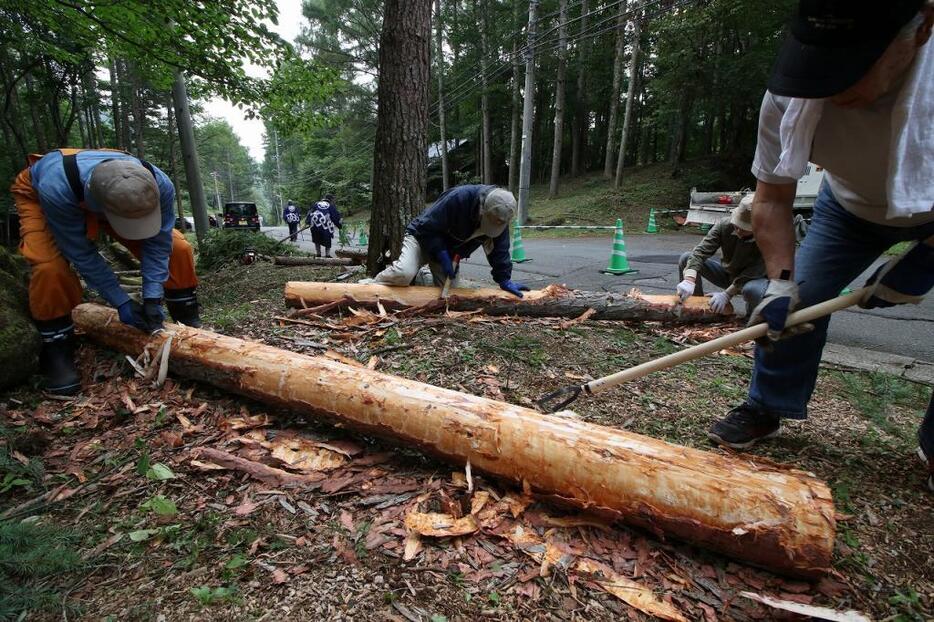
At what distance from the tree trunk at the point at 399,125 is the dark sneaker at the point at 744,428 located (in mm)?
3714

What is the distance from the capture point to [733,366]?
3014mm

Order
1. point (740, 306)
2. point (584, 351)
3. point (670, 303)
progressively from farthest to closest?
point (740, 306) < point (670, 303) < point (584, 351)

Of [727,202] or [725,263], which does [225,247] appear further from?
[727,202]

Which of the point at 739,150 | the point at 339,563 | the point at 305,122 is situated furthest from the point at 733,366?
the point at 739,150

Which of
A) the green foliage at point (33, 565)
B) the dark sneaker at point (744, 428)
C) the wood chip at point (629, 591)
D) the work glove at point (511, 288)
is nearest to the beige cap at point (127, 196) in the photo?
the green foliage at point (33, 565)

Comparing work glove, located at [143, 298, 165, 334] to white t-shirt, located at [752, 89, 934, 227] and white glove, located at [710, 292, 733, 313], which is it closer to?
white t-shirt, located at [752, 89, 934, 227]

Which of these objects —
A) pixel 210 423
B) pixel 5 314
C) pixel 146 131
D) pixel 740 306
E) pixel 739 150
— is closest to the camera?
pixel 210 423

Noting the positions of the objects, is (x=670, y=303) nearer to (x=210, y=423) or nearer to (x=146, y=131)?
(x=210, y=423)

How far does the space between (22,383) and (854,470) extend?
471 cm

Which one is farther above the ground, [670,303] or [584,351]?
[670,303]

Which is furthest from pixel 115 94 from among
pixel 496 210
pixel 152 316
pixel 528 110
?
pixel 496 210

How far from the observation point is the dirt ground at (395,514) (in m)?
1.28

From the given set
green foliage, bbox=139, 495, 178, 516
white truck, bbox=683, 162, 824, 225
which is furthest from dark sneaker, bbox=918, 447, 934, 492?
white truck, bbox=683, 162, 824, 225

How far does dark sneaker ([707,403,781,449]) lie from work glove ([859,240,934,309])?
0.67 metres
